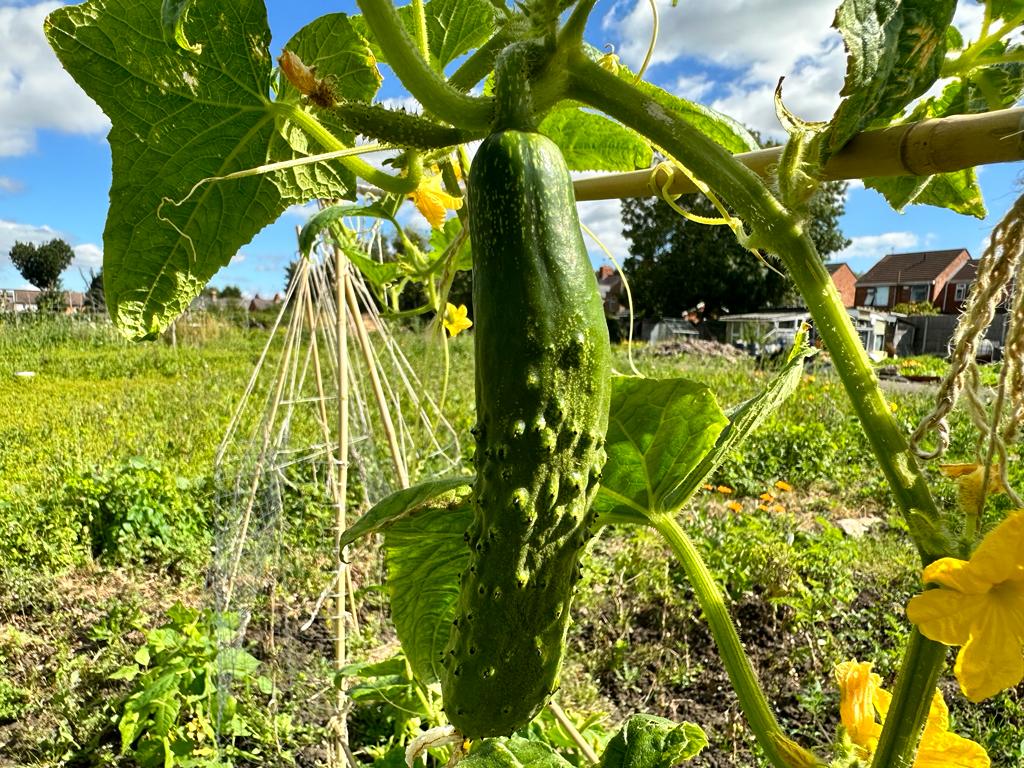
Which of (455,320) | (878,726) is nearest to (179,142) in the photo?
(878,726)

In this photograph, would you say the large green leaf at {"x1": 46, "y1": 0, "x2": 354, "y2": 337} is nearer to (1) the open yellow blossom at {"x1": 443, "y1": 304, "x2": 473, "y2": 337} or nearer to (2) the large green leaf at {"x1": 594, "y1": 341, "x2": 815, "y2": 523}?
(2) the large green leaf at {"x1": 594, "y1": 341, "x2": 815, "y2": 523}

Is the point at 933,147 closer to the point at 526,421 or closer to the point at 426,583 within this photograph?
Answer: the point at 526,421

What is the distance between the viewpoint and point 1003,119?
1.53ft

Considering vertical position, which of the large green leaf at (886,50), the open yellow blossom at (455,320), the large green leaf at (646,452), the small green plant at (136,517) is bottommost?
the small green plant at (136,517)

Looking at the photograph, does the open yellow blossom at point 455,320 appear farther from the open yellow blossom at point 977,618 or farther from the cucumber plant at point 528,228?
the open yellow blossom at point 977,618

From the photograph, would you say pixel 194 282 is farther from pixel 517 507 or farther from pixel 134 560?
pixel 134 560

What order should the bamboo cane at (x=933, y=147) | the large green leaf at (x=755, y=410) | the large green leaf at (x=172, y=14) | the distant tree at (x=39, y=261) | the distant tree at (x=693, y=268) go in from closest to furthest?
the bamboo cane at (x=933, y=147) → the large green leaf at (x=172, y=14) → the large green leaf at (x=755, y=410) → the distant tree at (x=693, y=268) → the distant tree at (x=39, y=261)

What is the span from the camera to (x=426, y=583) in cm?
99

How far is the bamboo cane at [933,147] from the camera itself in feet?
1.53

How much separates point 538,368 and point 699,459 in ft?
1.35

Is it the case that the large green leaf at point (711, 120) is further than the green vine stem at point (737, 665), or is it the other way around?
the large green leaf at point (711, 120)

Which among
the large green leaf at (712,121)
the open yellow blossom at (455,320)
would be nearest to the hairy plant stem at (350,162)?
the large green leaf at (712,121)

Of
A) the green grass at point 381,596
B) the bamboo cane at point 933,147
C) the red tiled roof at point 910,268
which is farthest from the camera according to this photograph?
the red tiled roof at point 910,268

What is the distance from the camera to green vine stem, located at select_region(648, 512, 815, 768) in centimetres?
62
